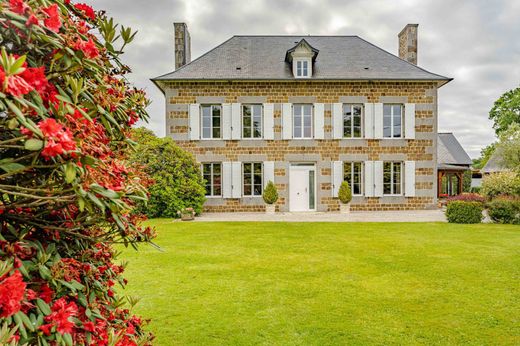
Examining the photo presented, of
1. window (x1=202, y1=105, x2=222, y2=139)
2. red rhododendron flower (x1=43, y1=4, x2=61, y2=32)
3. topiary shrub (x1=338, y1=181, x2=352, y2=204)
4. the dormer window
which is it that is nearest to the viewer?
red rhododendron flower (x1=43, y1=4, x2=61, y2=32)

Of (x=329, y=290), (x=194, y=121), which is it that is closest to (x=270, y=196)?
(x=194, y=121)

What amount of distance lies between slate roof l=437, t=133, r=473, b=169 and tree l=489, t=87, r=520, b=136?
10.0 metres

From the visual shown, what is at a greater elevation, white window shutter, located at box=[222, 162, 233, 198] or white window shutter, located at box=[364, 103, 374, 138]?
white window shutter, located at box=[364, 103, 374, 138]

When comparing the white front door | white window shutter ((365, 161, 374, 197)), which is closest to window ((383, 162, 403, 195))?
white window shutter ((365, 161, 374, 197))

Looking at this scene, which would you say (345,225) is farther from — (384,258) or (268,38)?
(268,38)

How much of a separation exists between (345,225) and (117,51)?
1057cm

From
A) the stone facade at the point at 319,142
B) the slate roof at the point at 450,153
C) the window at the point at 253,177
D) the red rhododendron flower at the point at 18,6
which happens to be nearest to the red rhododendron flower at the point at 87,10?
the red rhododendron flower at the point at 18,6

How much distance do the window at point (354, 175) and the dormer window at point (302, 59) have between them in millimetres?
4952

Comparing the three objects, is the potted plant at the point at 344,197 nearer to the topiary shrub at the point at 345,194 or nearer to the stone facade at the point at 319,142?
the topiary shrub at the point at 345,194

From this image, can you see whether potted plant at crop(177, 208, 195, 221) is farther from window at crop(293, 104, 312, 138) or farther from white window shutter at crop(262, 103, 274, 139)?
window at crop(293, 104, 312, 138)

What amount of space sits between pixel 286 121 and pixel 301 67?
2.81 meters

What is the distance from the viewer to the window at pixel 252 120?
629 inches

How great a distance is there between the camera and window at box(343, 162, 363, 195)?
16062mm

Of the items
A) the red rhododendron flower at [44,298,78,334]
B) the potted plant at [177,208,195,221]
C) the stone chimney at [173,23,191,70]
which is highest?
the stone chimney at [173,23,191,70]
